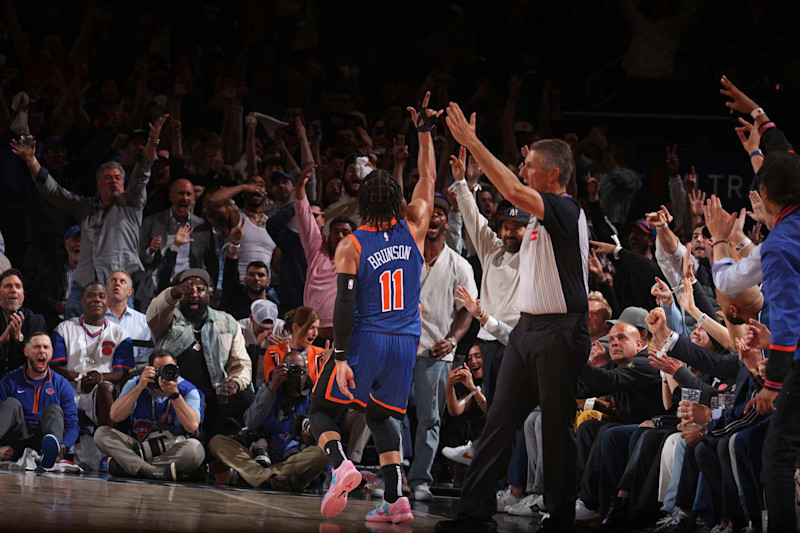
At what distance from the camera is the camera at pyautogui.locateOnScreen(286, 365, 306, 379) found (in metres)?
8.65

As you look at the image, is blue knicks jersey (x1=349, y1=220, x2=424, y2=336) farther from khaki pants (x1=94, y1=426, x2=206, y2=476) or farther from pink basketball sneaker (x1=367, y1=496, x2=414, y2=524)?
khaki pants (x1=94, y1=426, x2=206, y2=476)

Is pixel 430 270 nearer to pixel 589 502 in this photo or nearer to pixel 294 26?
pixel 589 502

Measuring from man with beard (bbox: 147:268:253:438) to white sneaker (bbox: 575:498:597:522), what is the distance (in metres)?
3.36

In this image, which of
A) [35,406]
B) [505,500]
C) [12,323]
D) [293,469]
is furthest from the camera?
[12,323]

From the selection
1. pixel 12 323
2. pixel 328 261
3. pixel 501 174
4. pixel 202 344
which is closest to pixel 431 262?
pixel 328 261

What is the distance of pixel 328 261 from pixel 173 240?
1.74 meters

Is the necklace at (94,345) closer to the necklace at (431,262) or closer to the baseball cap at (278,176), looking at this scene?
the baseball cap at (278,176)

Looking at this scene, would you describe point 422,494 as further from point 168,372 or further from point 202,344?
point 202,344

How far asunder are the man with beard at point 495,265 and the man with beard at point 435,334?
249 mm

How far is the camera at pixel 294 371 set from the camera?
28.4ft

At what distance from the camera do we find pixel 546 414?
542 centimetres

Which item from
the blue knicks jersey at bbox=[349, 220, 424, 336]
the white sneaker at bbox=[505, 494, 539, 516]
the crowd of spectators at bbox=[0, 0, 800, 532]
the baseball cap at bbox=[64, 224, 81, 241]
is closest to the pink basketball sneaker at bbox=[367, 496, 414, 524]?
the crowd of spectators at bbox=[0, 0, 800, 532]

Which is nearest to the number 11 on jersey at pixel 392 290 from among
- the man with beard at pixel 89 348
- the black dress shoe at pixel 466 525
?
the black dress shoe at pixel 466 525

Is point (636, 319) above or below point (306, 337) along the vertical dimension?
above
